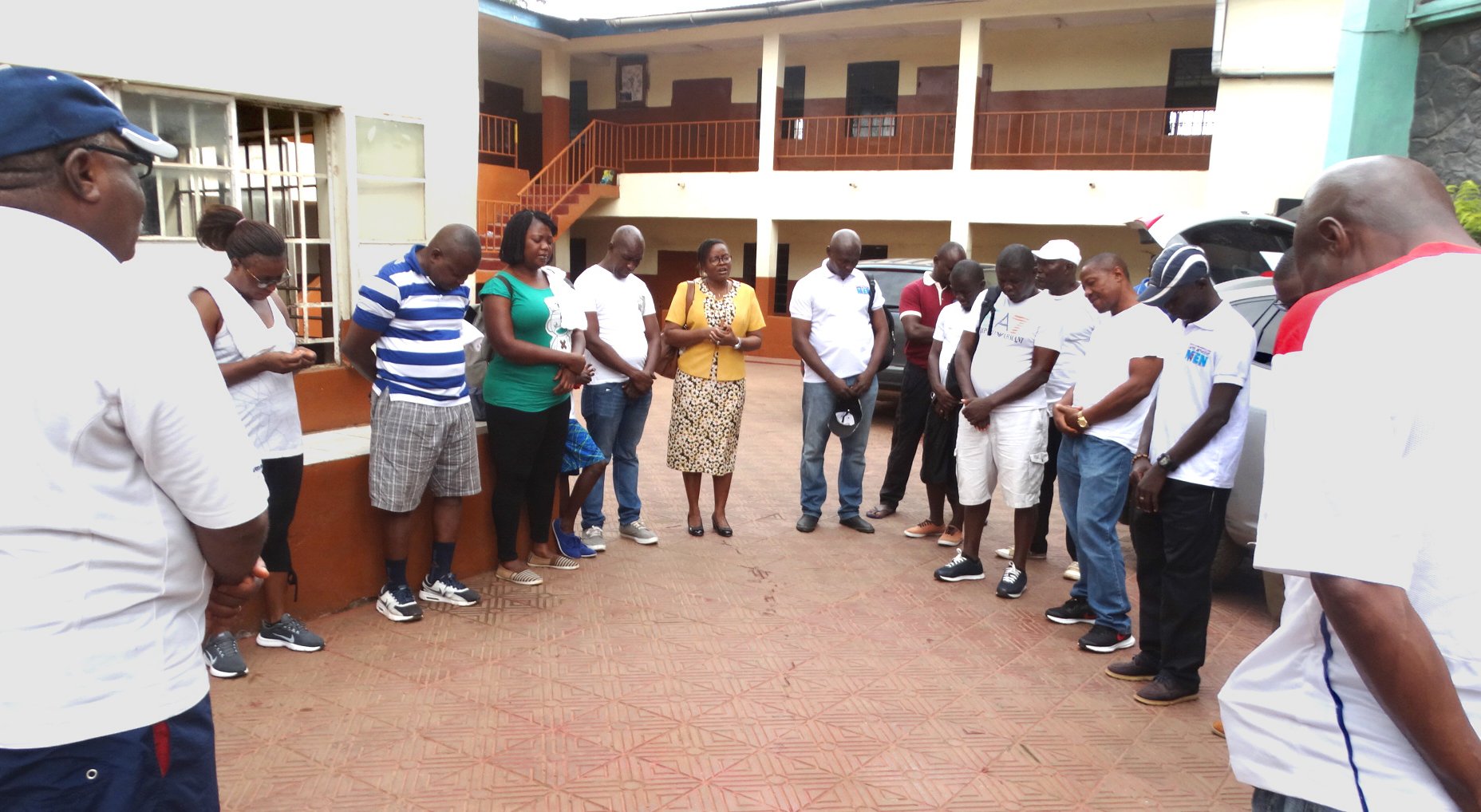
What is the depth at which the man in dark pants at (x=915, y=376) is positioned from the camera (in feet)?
21.3

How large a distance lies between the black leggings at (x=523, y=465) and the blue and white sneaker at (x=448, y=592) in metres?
0.40

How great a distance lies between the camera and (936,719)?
3713 mm

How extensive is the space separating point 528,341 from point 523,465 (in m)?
0.66

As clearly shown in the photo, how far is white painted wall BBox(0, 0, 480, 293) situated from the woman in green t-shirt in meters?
1.31

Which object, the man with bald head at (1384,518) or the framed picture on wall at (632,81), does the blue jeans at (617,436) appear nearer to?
the man with bald head at (1384,518)

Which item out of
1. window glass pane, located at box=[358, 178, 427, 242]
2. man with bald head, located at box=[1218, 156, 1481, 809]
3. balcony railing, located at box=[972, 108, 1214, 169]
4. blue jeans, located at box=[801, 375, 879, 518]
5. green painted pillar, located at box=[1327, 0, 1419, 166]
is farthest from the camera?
balcony railing, located at box=[972, 108, 1214, 169]

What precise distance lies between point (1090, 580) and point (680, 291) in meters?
2.96

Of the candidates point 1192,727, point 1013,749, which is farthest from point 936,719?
point 1192,727

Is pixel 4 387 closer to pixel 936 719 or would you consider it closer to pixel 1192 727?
pixel 936 719

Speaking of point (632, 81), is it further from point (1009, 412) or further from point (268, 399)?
point (268, 399)

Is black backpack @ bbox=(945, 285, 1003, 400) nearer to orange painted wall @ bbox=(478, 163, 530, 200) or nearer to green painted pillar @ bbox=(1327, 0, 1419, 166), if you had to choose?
green painted pillar @ bbox=(1327, 0, 1419, 166)

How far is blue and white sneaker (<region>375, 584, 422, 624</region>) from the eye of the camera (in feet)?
14.7

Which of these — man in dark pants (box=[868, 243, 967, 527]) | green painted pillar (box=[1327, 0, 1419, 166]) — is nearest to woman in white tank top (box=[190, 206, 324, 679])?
man in dark pants (box=[868, 243, 967, 527])

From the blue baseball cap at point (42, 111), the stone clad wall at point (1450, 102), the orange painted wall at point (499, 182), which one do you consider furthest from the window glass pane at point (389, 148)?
the orange painted wall at point (499, 182)
